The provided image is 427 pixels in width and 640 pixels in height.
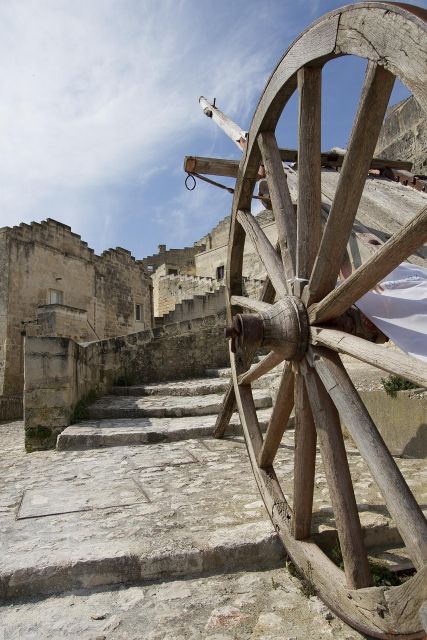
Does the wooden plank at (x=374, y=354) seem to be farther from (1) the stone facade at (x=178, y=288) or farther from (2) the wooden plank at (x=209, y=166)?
(1) the stone facade at (x=178, y=288)

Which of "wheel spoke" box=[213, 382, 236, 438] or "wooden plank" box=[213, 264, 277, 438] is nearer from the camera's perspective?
"wooden plank" box=[213, 264, 277, 438]

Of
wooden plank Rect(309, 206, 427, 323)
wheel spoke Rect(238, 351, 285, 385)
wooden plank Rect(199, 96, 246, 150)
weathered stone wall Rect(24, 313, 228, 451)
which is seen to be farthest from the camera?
weathered stone wall Rect(24, 313, 228, 451)

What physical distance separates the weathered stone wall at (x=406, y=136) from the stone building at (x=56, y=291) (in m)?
10.6

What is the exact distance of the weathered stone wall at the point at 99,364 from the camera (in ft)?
16.1

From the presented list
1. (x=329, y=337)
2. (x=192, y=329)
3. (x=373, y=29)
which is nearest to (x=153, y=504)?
(x=329, y=337)

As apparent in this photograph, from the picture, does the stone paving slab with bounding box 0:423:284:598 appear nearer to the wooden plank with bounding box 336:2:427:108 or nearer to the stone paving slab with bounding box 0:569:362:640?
the stone paving slab with bounding box 0:569:362:640

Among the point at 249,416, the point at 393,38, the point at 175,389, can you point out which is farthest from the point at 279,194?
the point at 175,389

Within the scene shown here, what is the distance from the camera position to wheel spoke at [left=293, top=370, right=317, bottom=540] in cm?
202

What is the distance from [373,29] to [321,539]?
2.13 m

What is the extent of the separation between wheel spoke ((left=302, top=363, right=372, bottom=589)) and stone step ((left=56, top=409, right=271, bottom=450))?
2.81 m

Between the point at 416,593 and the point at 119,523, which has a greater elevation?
the point at 416,593

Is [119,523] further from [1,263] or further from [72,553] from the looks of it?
[1,263]

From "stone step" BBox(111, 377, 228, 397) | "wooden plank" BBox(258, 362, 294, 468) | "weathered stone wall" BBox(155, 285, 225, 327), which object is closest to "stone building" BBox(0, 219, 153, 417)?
"weathered stone wall" BBox(155, 285, 225, 327)

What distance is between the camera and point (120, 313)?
20.0 metres
